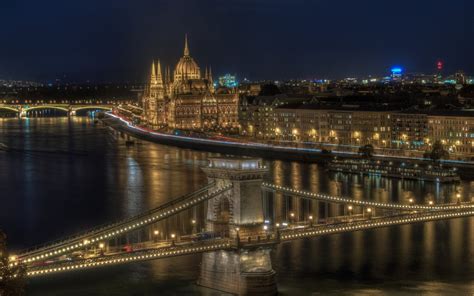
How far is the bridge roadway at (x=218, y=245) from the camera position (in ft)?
42.0

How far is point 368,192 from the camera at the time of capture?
27.2 metres

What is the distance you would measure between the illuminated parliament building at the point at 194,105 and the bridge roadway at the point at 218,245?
43.1 m

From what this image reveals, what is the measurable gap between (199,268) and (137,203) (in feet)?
29.2

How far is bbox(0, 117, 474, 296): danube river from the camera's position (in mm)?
14898

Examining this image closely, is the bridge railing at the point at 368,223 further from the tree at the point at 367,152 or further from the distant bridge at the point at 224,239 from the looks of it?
the tree at the point at 367,152

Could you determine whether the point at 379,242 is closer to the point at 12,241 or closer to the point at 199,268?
the point at 199,268

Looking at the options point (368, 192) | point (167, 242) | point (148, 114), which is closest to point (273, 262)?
point (167, 242)

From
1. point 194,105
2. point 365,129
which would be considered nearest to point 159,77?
point 194,105

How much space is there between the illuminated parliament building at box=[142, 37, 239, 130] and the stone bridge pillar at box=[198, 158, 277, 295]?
44383mm

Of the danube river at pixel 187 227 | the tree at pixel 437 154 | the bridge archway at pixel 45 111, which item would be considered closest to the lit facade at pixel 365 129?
the tree at pixel 437 154

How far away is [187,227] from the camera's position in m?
18.3

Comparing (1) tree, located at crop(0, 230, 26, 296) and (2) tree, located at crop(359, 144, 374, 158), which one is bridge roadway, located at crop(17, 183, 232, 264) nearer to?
(1) tree, located at crop(0, 230, 26, 296)

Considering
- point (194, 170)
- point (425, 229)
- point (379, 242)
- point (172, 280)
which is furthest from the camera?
point (194, 170)

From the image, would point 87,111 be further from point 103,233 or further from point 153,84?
point 103,233
